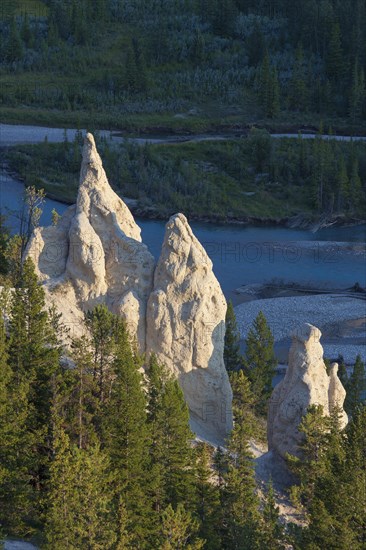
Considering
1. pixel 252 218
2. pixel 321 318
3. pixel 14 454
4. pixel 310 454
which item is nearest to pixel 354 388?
pixel 310 454

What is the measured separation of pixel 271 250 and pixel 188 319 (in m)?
60.6

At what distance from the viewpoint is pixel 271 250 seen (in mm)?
98750

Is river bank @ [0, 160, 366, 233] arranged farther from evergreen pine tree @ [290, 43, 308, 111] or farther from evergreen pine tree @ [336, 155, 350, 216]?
evergreen pine tree @ [290, 43, 308, 111]

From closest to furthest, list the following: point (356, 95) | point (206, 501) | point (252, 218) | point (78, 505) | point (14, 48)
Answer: point (78, 505)
point (206, 501)
point (252, 218)
point (356, 95)
point (14, 48)

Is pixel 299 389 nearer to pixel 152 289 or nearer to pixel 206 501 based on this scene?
pixel 206 501

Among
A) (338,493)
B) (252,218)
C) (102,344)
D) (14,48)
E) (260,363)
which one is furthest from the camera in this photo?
(14,48)

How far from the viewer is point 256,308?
257 ft

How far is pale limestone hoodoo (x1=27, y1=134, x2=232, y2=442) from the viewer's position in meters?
38.9

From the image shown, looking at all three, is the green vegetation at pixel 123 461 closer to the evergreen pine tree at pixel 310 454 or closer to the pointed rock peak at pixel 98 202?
the evergreen pine tree at pixel 310 454

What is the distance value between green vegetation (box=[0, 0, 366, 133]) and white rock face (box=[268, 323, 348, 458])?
101 metres

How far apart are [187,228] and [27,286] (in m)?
6.25

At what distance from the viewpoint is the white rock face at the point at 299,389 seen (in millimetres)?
38156

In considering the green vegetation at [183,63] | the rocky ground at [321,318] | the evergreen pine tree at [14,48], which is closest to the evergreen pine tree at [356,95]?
the green vegetation at [183,63]

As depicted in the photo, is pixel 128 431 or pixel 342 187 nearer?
pixel 128 431
